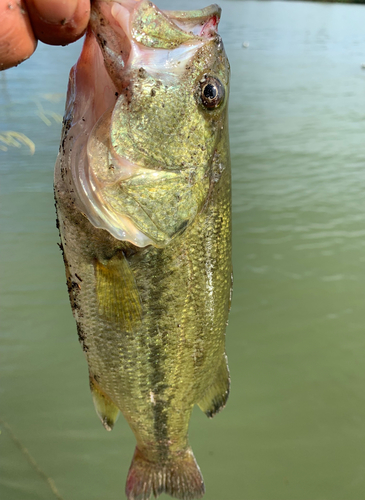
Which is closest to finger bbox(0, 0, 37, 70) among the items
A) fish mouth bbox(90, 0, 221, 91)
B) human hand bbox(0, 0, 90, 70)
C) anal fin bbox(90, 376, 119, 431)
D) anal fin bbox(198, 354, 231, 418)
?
human hand bbox(0, 0, 90, 70)

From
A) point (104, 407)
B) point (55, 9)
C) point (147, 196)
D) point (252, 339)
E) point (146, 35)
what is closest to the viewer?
point (55, 9)

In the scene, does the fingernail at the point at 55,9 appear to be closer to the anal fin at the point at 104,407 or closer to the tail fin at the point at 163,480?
the anal fin at the point at 104,407

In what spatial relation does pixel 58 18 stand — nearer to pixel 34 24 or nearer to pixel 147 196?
pixel 34 24

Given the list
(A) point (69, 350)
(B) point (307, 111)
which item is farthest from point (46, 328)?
(B) point (307, 111)

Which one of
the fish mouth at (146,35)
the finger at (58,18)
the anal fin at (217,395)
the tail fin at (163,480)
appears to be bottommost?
the tail fin at (163,480)

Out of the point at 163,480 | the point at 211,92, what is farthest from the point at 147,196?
the point at 163,480

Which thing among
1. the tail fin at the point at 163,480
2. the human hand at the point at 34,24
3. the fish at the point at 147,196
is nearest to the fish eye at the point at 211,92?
the fish at the point at 147,196
